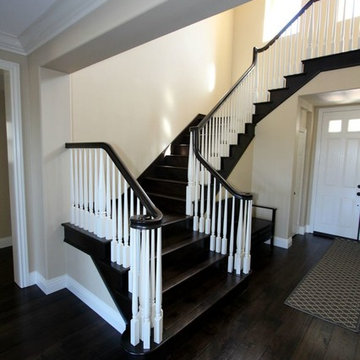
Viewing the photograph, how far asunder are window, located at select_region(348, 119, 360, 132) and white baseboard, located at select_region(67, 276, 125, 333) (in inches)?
191

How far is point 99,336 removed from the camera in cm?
219

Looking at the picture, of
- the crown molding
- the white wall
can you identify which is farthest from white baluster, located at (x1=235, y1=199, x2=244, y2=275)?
the crown molding

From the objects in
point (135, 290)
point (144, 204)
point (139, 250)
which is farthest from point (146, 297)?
point (144, 204)

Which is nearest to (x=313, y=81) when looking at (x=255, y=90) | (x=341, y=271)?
(x=255, y=90)

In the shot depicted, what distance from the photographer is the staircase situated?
6.08ft

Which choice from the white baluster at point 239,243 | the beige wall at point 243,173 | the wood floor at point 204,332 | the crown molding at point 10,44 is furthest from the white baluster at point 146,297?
the beige wall at point 243,173

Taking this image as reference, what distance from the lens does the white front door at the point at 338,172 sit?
4.60 m

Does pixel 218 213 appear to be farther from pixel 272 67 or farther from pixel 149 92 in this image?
pixel 272 67

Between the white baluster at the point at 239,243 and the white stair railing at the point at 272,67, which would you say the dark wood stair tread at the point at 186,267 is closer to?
the white baluster at the point at 239,243

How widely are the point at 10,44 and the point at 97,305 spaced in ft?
9.08

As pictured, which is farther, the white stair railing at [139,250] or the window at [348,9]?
the window at [348,9]

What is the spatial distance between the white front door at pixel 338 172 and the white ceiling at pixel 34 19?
4647 mm

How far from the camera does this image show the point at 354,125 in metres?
4.57

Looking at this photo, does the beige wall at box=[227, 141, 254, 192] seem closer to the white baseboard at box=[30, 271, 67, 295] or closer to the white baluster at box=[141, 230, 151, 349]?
the white baluster at box=[141, 230, 151, 349]
